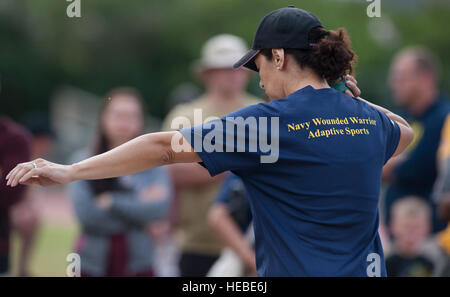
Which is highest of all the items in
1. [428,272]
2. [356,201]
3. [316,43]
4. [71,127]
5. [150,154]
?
[71,127]

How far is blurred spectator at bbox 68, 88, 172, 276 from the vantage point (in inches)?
214

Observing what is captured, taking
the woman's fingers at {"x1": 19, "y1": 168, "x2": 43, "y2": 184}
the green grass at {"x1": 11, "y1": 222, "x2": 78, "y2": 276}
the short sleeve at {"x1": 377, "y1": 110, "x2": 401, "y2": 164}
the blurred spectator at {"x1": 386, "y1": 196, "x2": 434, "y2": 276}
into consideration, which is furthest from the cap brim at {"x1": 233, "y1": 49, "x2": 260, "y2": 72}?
the green grass at {"x1": 11, "y1": 222, "x2": 78, "y2": 276}

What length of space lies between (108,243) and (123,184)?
478mm

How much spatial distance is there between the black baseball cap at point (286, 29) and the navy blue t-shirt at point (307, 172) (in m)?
0.22

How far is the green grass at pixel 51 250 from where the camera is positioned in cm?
828

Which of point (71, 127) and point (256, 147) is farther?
point (71, 127)

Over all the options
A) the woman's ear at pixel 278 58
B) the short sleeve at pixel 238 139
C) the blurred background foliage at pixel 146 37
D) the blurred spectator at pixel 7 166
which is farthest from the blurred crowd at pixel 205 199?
the blurred background foliage at pixel 146 37

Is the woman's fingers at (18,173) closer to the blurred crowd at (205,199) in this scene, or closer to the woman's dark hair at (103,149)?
the blurred crowd at (205,199)

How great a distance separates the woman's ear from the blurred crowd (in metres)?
2.31

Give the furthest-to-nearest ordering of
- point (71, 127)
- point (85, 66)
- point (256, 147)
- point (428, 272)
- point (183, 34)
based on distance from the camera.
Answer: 1. point (183, 34)
2. point (85, 66)
3. point (71, 127)
4. point (428, 272)
5. point (256, 147)

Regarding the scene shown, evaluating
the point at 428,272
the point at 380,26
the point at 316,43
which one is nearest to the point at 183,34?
the point at 380,26

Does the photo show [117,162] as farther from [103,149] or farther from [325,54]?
[103,149]
